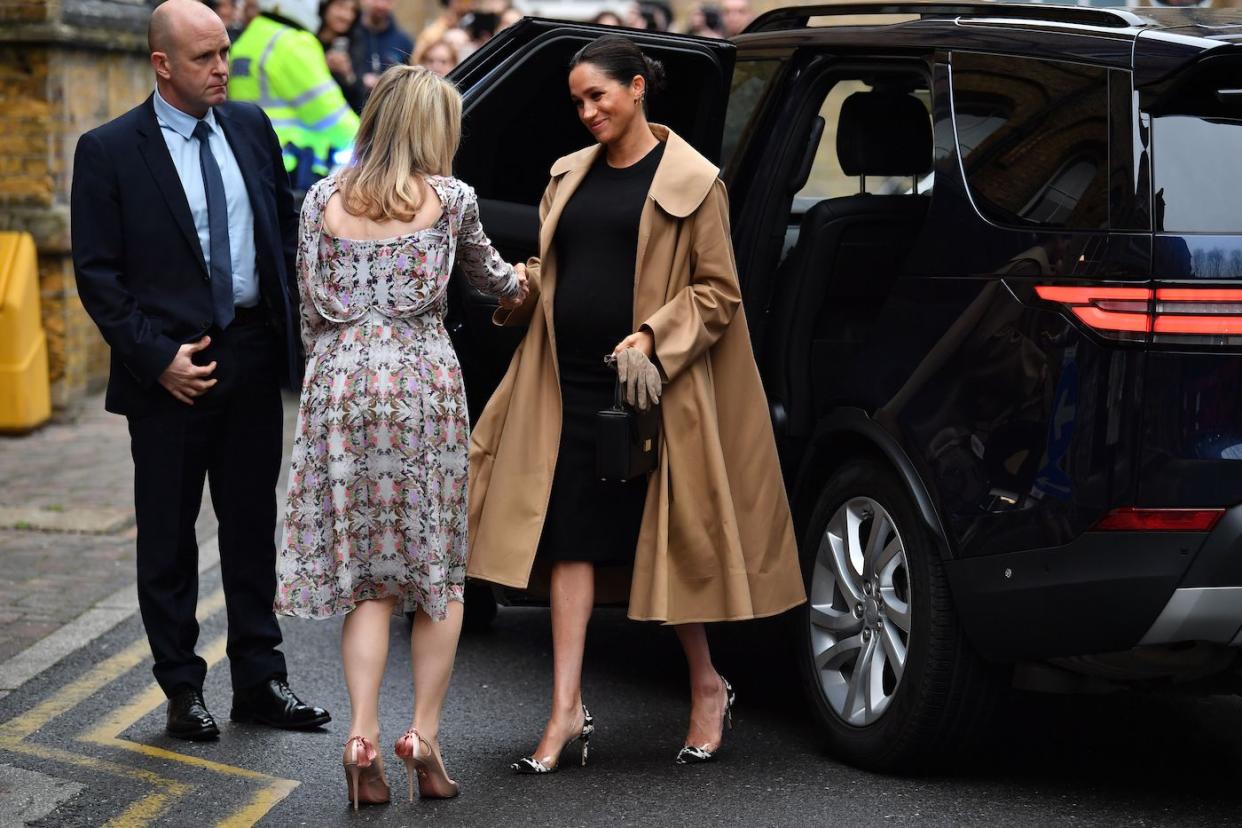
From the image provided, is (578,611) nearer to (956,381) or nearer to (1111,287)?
(956,381)

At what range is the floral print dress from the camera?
454 cm

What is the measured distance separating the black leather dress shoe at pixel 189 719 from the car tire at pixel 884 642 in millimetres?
1639

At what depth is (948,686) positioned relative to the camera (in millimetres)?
4555

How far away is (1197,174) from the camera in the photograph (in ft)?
13.3

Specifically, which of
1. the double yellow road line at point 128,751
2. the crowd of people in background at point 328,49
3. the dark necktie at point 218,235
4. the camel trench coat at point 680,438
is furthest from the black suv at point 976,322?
the crowd of people in background at point 328,49

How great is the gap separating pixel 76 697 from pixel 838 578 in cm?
234

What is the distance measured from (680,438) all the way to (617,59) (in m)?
0.98

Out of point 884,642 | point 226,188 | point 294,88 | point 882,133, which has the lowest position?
point 884,642

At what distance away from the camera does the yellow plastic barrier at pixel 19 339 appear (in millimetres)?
9992

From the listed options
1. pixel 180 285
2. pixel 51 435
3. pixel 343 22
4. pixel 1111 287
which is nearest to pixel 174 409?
pixel 180 285

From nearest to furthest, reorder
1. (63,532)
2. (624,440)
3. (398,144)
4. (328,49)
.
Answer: (398,144) < (624,440) < (63,532) < (328,49)

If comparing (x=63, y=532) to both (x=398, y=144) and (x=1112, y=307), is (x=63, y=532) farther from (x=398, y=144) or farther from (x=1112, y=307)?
(x=1112, y=307)

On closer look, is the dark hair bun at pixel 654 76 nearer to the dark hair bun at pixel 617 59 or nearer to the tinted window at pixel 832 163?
the dark hair bun at pixel 617 59

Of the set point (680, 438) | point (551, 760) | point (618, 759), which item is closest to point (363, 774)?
point (551, 760)
